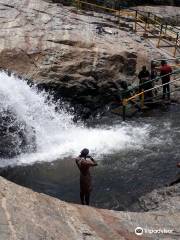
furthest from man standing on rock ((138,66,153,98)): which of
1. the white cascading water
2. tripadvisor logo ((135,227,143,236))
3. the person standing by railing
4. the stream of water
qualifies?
tripadvisor logo ((135,227,143,236))

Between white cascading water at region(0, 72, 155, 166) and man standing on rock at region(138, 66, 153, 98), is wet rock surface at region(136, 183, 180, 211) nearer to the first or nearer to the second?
white cascading water at region(0, 72, 155, 166)

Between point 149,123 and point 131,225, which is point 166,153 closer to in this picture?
point 149,123

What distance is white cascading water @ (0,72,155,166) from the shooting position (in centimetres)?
1452

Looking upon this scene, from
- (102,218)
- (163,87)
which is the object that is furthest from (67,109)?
(102,218)

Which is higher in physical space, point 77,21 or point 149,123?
point 77,21

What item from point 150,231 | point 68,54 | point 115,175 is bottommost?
point 115,175

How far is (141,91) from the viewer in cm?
1822

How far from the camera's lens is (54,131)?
1644cm

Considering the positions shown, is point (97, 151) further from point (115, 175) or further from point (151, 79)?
point (151, 79)

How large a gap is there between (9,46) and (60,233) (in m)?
12.0

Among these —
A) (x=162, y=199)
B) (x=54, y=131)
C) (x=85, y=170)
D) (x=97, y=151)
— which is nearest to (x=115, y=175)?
(x=97, y=151)

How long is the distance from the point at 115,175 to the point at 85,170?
7.80ft

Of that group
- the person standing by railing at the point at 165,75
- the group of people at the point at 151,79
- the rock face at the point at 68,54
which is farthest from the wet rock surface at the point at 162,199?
the rock face at the point at 68,54

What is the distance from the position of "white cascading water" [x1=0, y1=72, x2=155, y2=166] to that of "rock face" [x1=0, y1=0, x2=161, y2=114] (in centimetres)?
86
